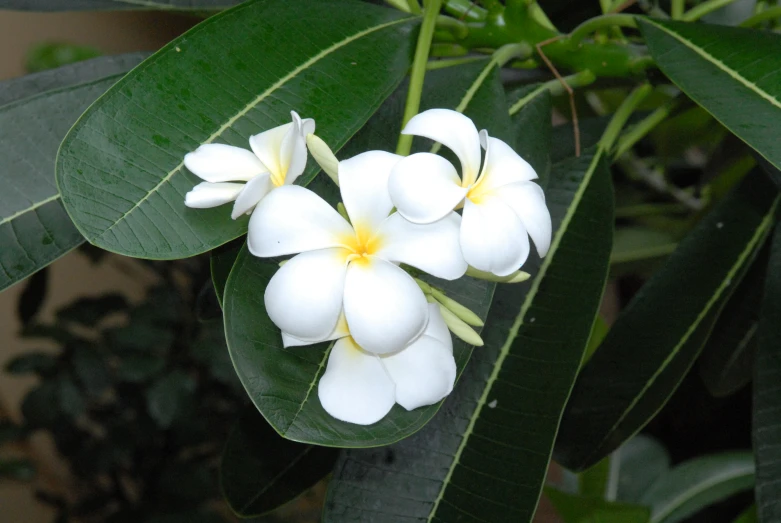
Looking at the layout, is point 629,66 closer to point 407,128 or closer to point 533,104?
point 533,104

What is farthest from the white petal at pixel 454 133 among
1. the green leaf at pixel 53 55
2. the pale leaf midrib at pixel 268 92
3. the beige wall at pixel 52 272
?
the beige wall at pixel 52 272

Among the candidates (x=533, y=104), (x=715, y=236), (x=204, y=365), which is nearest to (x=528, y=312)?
(x=533, y=104)

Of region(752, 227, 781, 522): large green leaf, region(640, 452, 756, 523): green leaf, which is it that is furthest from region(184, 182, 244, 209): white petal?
region(640, 452, 756, 523): green leaf

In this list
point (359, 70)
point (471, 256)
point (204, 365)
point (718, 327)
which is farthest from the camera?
point (204, 365)

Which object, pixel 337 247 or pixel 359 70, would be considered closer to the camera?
pixel 337 247

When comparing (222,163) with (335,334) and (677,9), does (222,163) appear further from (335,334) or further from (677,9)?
(677,9)

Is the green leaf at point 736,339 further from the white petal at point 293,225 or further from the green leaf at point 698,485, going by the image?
the white petal at point 293,225
